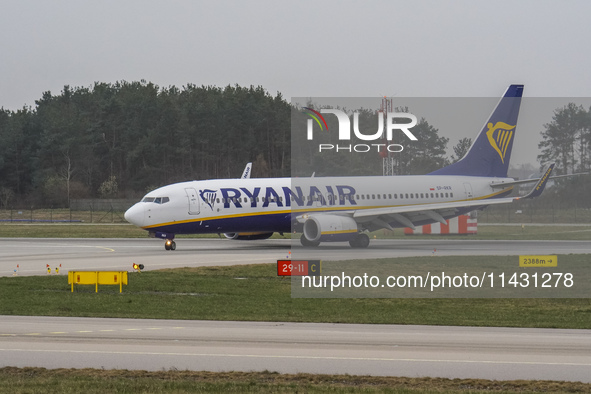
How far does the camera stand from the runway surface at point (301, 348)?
53.3ft

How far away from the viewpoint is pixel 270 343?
63.0ft

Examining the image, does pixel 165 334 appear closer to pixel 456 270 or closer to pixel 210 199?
pixel 456 270

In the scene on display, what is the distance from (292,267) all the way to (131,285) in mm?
7383

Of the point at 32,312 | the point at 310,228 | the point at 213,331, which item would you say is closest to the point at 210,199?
the point at 310,228

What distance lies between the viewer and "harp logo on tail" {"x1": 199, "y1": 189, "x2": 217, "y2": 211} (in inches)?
1972

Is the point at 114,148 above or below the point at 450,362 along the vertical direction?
above

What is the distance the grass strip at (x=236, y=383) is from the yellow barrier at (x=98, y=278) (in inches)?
597

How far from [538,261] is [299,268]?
37.4 ft

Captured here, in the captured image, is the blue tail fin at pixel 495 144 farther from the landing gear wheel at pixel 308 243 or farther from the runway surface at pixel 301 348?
the runway surface at pixel 301 348

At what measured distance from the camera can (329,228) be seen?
4938cm

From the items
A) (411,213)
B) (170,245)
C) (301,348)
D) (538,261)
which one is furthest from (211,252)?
(301,348)

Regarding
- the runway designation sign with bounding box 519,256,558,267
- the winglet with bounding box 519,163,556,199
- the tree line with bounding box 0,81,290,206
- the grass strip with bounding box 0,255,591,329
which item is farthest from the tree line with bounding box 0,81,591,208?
the grass strip with bounding box 0,255,591,329

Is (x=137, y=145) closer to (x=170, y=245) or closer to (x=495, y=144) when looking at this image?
(x=170, y=245)

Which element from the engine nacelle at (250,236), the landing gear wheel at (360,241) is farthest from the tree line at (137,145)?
the landing gear wheel at (360,241)
